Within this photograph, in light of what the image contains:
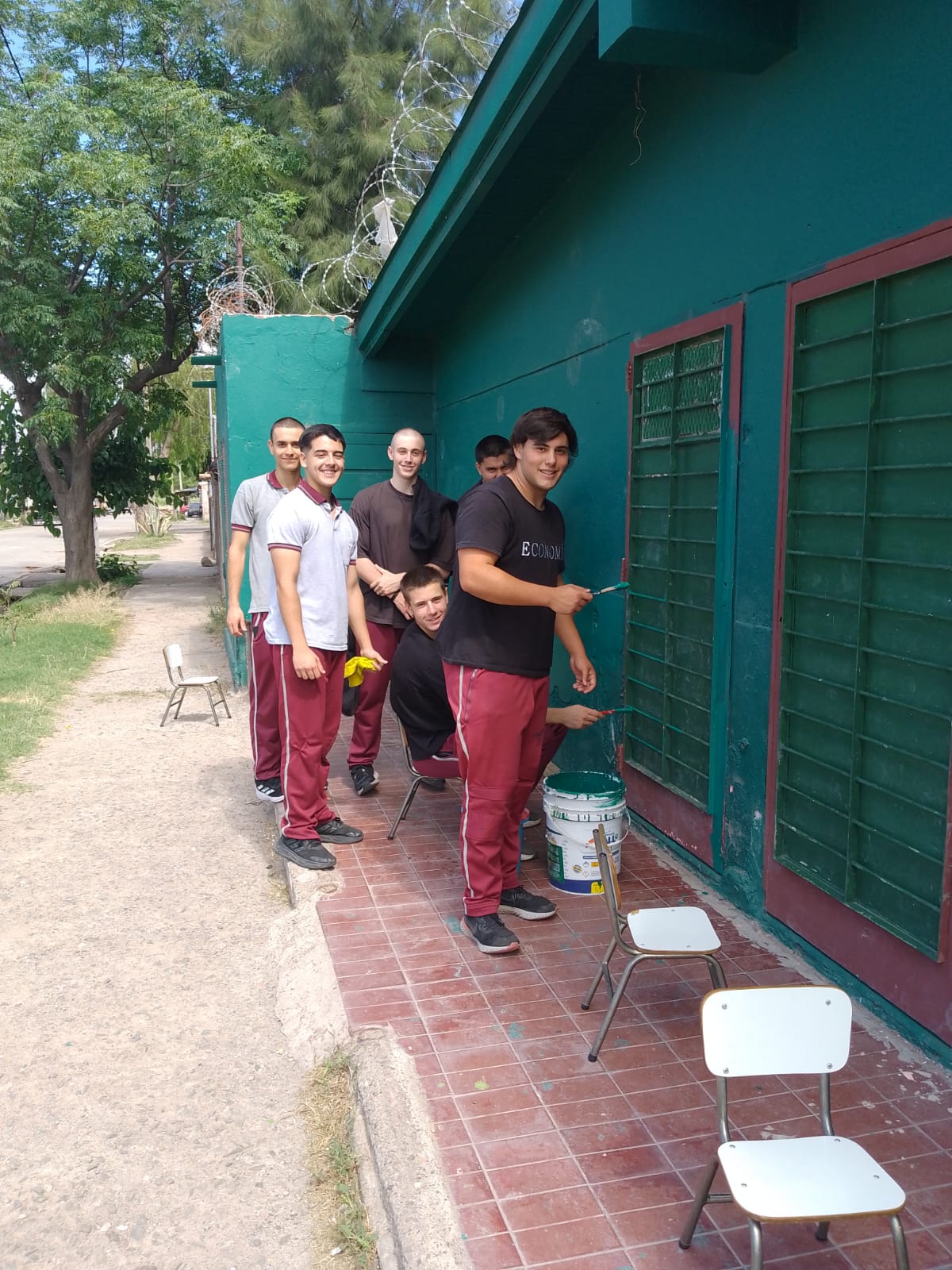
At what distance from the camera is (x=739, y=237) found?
386 centimetres

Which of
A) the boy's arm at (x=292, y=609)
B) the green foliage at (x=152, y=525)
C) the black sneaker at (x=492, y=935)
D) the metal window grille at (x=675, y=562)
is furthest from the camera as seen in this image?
the green foliage at (x=152, y=525)

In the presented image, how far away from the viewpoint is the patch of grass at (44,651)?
25.5ft

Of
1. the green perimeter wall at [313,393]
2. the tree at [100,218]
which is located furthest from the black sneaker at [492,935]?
the tree at [100,218]

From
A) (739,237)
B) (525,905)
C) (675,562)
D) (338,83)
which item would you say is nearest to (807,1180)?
(525,905)

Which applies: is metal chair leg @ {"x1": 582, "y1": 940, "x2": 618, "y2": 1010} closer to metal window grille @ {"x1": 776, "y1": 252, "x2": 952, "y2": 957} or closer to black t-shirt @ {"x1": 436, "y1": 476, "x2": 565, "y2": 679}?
metal window grille @ {"x1": 776, "y1": 252, "x2": 952, "y2": 957}

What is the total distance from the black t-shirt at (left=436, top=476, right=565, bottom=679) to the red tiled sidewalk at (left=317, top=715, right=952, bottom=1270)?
3.60 feet

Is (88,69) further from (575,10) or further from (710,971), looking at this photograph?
(710,971)

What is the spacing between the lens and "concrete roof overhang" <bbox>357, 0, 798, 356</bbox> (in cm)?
339

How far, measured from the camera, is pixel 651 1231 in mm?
2330

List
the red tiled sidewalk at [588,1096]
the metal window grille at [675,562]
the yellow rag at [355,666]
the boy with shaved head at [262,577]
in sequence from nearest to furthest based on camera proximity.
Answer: the red tiled sidewalk at [588,1096], the metal window grille at [675,562], the yellow rag at [355,666], the boy with shaved head at [262,577]

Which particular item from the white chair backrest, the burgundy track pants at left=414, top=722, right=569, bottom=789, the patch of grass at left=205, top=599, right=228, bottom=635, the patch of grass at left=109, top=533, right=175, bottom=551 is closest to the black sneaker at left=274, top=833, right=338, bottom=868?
the burgundy track pants at left=414, top=722, right=569, bottom=789

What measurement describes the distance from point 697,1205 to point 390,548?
4.03 metres

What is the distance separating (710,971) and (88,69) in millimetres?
19855

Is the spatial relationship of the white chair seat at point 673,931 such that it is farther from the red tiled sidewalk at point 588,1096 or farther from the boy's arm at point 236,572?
the boy's arm at point 236,572
